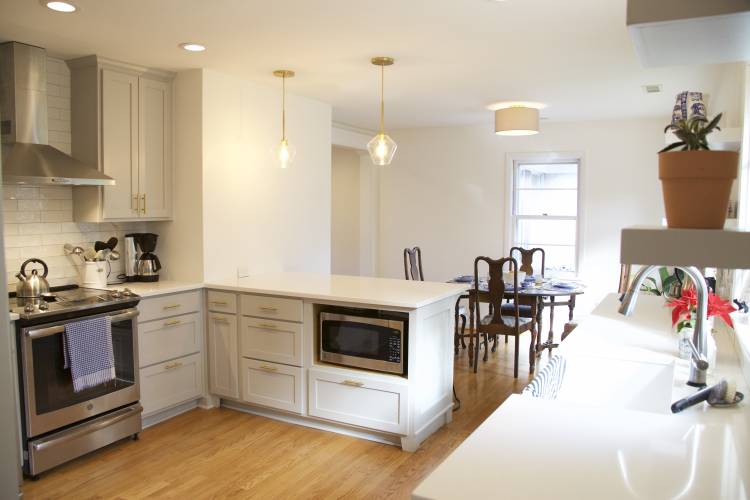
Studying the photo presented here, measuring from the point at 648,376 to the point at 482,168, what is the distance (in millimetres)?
5084

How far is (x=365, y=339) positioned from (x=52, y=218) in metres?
2.16

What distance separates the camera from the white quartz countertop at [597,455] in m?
1.26

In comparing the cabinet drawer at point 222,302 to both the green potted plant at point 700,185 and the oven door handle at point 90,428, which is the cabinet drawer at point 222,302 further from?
the green potted plant at point 700,185

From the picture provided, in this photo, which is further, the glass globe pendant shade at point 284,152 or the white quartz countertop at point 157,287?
the glass globe pendant shade at point 284,152

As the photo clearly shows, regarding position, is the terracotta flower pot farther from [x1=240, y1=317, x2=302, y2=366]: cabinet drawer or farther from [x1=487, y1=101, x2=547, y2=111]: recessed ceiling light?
[x1=487, y1=101, x2=547, y2=111]: recessed ceiling light

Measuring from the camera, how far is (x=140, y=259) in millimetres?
4254

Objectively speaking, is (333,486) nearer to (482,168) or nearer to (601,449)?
(601,449)

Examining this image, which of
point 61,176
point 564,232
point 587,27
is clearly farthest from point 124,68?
point 564,232

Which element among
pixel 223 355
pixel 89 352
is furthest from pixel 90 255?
pixel 223 355

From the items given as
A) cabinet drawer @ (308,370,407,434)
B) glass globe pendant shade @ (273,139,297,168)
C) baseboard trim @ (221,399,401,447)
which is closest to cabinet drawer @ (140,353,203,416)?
baseboard trim @ (221,399,401,447)

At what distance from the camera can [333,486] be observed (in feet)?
10.3

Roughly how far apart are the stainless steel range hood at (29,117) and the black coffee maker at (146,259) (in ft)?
2.34

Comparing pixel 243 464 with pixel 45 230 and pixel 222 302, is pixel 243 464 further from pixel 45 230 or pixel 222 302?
pixel 45 230

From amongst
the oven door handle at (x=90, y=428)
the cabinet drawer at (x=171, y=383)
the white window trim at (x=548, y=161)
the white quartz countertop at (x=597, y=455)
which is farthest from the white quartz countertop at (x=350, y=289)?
the white window trim at (x=548, y=161)
